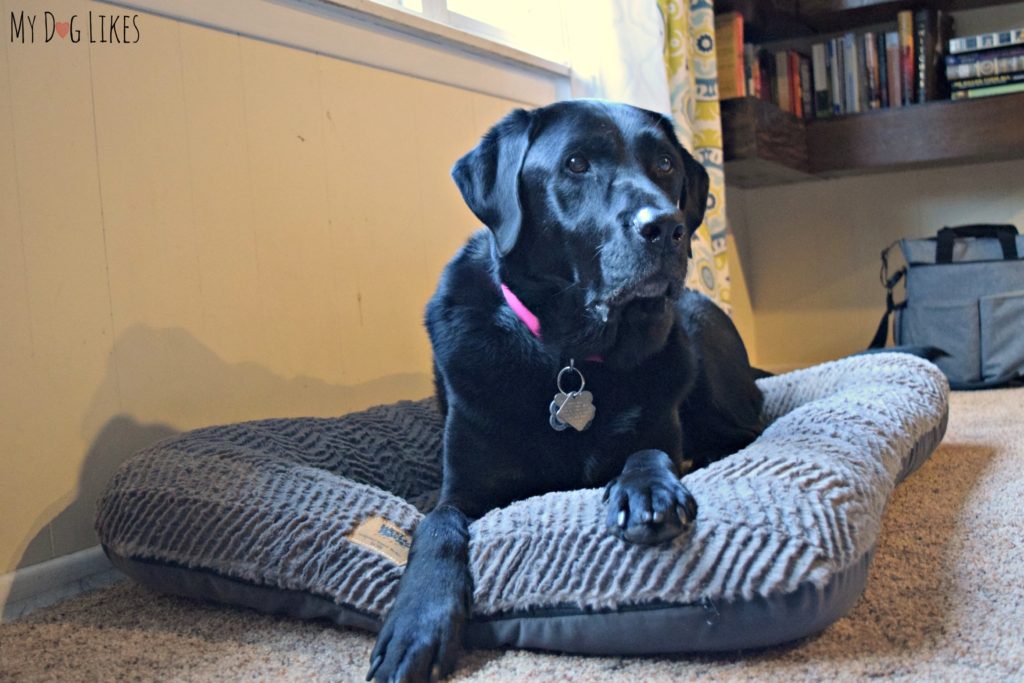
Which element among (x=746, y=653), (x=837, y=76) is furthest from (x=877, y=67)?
(x=746, y=653)

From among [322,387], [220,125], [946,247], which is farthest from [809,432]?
[946,247]

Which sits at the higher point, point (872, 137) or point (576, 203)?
point (872, 137)

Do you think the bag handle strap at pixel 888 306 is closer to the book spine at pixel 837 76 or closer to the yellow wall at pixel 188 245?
the book spine at pixel 837 76

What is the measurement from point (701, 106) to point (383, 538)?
2.04 m

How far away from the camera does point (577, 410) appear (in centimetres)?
124

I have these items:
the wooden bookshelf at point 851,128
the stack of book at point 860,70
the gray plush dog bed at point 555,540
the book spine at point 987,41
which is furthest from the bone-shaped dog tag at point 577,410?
the book spine at point 987,41

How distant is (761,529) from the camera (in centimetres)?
93

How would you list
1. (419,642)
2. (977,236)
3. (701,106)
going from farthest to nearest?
(977,236) → (701,106) → (419,642)

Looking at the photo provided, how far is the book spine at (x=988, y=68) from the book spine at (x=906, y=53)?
0.13m

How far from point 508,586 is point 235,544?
368mm

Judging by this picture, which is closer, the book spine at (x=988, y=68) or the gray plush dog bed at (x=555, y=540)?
the gray plush dog bed at (x=555, y=540)

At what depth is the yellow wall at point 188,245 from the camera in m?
1.37

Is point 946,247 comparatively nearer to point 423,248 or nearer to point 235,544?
point 423,248

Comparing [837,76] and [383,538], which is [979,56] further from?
[383,538]
